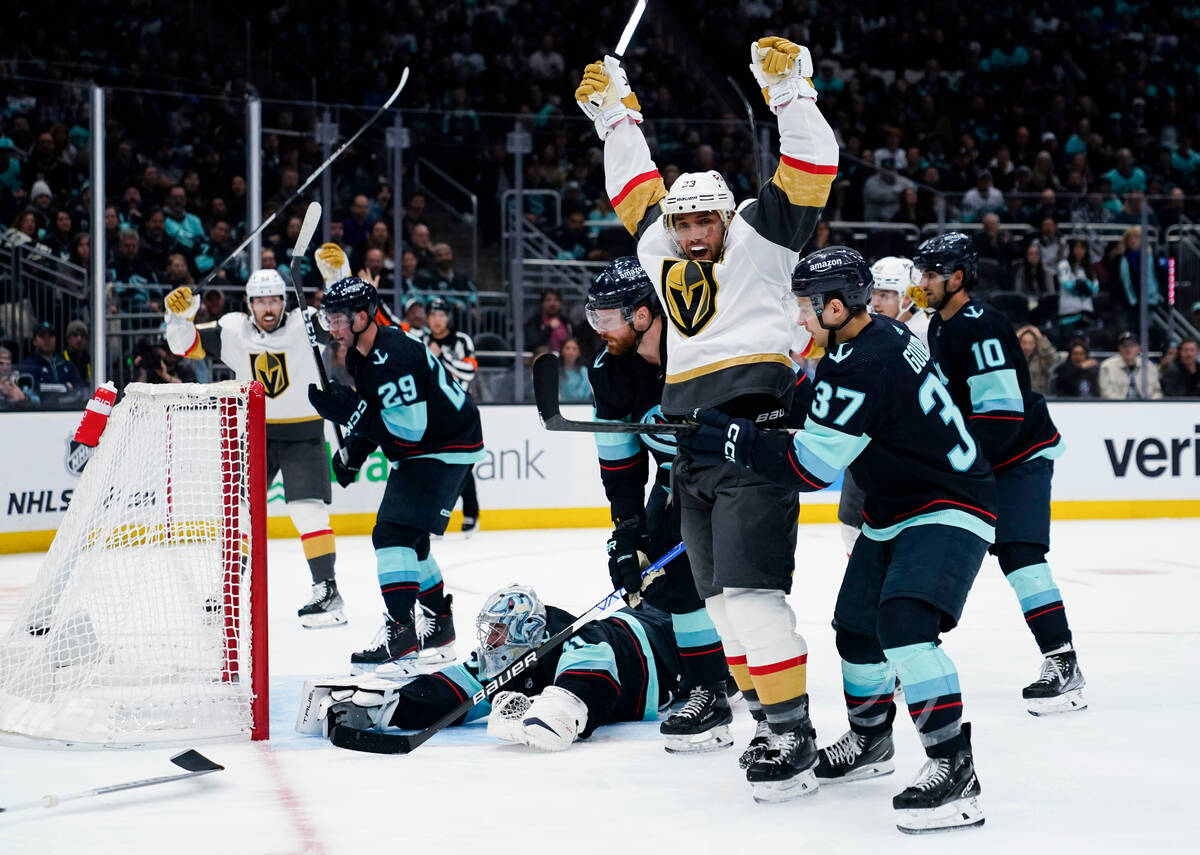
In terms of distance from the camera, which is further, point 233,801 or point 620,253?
point 620,253

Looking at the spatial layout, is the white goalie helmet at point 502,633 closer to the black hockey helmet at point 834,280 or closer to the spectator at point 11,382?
the black hockey helmet at point 834,280

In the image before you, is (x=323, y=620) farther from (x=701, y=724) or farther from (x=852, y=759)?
(x=852, y=759)

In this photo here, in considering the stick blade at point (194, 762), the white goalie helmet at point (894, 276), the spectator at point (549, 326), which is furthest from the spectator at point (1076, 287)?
the stick blade at point (194, 762)

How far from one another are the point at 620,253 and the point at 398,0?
14.6ft

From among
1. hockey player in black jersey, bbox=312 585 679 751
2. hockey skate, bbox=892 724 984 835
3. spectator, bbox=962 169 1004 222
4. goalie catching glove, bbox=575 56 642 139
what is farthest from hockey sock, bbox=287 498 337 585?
spectator, bbox=962 169 1004 222

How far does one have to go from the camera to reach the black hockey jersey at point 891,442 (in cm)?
284

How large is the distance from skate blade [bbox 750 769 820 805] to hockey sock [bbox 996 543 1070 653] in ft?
3.99

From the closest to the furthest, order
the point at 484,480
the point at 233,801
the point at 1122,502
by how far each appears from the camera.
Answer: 1. the point at 233,801
2. the point at 484,480
3. the point at 1122,502

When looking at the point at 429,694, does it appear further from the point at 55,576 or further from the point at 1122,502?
the point at 1122,502

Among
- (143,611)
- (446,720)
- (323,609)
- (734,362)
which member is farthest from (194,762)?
(323,609)

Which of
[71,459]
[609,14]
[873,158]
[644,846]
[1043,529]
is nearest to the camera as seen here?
[644,846]

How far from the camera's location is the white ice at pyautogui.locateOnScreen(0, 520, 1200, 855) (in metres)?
2.78

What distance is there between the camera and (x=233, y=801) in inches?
121

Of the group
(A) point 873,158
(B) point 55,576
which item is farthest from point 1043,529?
(A) point 873,158
